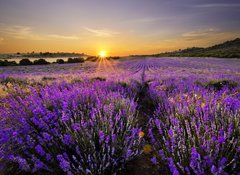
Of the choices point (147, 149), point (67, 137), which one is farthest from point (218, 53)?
point (67, 137)

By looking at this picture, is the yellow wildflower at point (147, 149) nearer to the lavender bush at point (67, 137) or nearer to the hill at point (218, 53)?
the lavender bush at point (67, 137)

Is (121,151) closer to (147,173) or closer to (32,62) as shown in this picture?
(147,173)

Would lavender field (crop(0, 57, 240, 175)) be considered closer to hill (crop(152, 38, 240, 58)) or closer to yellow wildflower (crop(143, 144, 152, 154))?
yellow wildflower (crop(143, 144, 152, 154))

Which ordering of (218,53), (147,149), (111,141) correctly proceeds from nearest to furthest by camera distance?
Result: (111,141)
(147,149)
(218,53)

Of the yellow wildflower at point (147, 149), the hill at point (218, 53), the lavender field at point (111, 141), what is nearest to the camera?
the lavender field at point (111, 141)

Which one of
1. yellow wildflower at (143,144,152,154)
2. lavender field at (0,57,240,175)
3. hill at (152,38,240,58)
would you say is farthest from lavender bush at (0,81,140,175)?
hill at (152,38,240,58)

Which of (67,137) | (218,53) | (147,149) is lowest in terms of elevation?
(147,149)

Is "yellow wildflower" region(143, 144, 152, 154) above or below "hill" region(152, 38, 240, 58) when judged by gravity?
below

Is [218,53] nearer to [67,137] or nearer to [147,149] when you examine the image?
[147,149]

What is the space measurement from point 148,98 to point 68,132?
2504 millimetres

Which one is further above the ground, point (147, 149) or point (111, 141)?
point (111, 141)

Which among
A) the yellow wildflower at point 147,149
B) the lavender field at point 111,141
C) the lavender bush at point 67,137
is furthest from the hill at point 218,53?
the lavender bush at point 67,137

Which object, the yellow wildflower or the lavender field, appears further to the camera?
the yellow wildflower

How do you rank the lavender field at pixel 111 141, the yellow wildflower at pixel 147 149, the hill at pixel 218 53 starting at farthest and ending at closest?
the hill at pixel 218 53 < the yellow wildflower at pixel 147 149 < the lavender field at pixel 111 141
